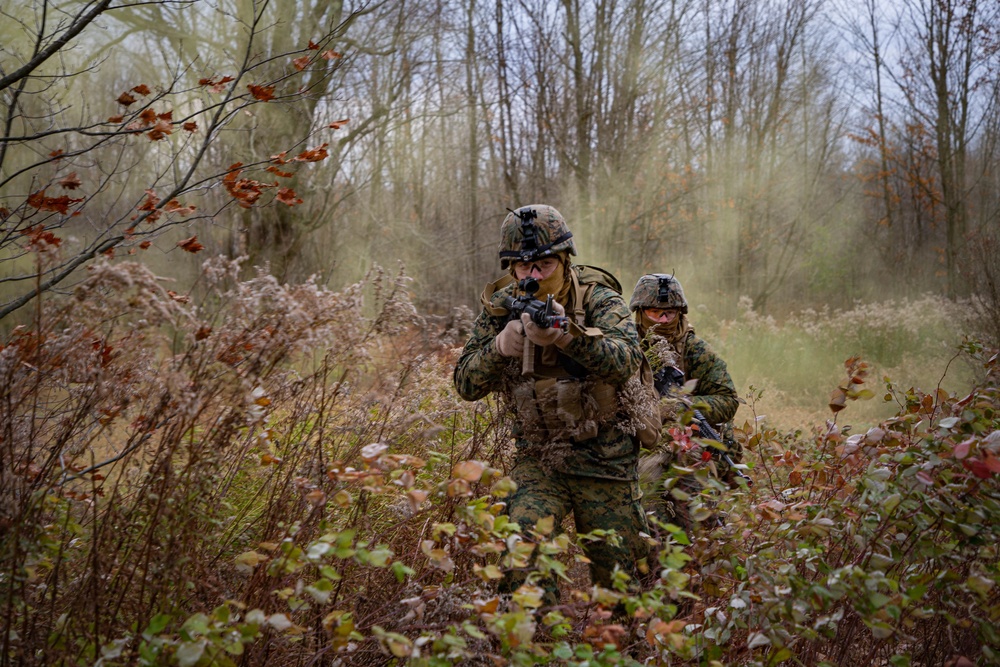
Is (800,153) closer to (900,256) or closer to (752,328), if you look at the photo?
(900,256)

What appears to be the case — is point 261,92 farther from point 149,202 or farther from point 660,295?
point 660,295

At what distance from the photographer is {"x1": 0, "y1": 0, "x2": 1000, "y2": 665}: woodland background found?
6.45 feet

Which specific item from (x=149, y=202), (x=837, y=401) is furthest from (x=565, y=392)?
(x=149, y=202)

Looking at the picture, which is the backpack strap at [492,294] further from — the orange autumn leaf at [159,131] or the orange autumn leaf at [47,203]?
the orange autumn leaf at [47,203]

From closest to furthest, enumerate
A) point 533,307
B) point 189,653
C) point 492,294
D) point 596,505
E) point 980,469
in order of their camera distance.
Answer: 1. point 189,653
2. point 980,469
3. point 533,307
4. point 596,505
5. point 492,294

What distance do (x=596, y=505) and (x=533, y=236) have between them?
1225 millimetres

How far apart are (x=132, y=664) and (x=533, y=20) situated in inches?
474

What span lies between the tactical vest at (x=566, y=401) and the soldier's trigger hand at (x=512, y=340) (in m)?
0.05

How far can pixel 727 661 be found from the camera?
2.48 metres

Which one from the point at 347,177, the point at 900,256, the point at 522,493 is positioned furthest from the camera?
the point at 900,256

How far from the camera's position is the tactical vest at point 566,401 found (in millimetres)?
3012

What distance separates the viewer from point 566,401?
301cm

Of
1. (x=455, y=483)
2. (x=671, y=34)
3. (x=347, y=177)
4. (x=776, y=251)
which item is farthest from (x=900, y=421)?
(x=776, y=251)

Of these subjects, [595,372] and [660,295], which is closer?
[595,372]
